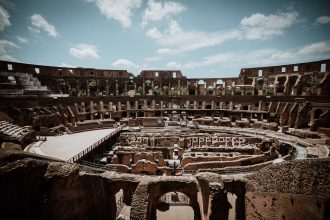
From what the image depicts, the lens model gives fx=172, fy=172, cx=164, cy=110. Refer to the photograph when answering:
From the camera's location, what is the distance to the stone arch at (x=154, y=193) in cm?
855

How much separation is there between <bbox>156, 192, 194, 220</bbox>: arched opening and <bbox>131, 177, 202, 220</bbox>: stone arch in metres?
1.67

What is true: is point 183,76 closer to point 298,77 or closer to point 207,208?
point 298,77

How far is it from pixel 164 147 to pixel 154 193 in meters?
12.0

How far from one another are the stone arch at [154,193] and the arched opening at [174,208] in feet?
5.47

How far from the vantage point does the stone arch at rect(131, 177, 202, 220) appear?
855 centimetres

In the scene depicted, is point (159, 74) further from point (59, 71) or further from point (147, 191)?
point (147, 191)

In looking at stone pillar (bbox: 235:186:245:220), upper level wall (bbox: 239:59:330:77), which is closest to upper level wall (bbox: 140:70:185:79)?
upper level wall (bbox: 239:59:330:77)

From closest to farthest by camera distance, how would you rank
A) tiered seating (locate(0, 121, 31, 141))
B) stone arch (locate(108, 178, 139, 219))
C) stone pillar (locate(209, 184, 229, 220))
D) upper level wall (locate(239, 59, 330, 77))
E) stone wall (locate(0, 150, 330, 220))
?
stone wall (locate(0, 150, 330, 220)) → stone pillar (locate(209, 184, 229, 220)) → stone arch (locate(108, 178, 139, 219)) → tiered seating (locate(0, 121, 31, 141)) → upper level wall (locate(239, 59, 330, 77))

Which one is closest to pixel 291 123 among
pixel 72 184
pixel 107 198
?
pixel 107 198

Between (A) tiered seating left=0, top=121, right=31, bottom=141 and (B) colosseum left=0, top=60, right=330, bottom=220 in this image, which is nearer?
(B) colosseum left=0, top=60, right=330, bottom=220

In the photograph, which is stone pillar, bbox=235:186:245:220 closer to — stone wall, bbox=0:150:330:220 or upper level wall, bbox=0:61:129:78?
stone wall, bbox=0:150:330:220

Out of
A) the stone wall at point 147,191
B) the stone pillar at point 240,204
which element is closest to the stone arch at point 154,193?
the stone wall at point 147,191

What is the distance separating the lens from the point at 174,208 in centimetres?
1236

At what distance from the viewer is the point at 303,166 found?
7008 mm
